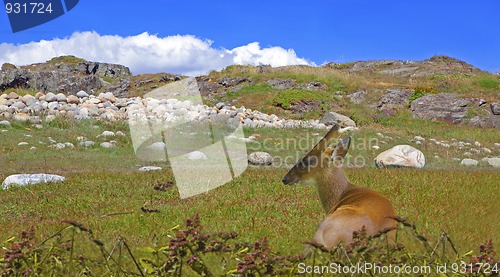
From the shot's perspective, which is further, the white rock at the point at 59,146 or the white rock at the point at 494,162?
the white rock at the point at 494,162

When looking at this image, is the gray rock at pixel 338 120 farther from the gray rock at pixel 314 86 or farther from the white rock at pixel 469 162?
the white rock at pixel 469 162

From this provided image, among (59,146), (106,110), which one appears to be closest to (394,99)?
(106,110)

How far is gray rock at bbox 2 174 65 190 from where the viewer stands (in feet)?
45.0

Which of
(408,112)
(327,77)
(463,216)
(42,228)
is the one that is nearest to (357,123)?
(408,112)

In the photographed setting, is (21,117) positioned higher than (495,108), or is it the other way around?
(21,117)

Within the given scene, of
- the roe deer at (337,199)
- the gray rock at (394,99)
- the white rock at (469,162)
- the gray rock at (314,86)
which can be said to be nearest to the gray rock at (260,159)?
the white rock at (469,162)

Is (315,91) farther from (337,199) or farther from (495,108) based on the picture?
(337,199)

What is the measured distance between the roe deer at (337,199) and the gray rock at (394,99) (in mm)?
33498

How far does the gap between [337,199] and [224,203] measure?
15.6 feet

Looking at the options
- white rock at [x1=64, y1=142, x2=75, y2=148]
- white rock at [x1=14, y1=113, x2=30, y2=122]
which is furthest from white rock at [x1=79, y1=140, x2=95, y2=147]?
white rock at [x1=14, y1=113, x2=30, y2=122]

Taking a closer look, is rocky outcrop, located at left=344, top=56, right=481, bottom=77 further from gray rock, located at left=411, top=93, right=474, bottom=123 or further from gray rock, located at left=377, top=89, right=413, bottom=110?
gray rock, located at left=411, top=93, right=474, bottom=123

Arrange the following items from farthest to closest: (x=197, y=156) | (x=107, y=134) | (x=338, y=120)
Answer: (x=338, y=120) → (x=107, y=134) → (x=197, y=156)

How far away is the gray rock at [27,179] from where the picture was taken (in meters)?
13.7

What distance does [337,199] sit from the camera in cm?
688
